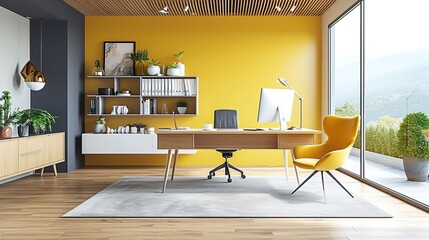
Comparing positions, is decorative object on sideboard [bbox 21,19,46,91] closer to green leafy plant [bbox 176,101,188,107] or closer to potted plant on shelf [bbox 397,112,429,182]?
green leafy plant [bbox 176,101,188,107]

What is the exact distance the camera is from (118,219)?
394 centimetres

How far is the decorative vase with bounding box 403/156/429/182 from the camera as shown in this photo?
4750 millimetres

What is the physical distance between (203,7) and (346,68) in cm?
257

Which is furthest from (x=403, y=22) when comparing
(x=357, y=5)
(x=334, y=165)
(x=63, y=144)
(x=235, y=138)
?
(x=63, y=144)

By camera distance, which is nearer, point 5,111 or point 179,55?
point 5,111

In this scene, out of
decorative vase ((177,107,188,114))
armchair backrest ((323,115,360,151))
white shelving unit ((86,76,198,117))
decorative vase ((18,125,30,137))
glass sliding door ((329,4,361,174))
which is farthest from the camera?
decorative vase ((177,107,188,114))

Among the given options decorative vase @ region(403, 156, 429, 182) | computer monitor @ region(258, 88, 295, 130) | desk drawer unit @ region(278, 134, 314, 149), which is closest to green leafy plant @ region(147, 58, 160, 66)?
computer monitor @ region(258, 88, 295, 130)

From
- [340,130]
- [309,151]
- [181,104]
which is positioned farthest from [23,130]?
[340,130]

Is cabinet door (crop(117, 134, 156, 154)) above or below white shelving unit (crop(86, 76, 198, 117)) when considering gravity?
below

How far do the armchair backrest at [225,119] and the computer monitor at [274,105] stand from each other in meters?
1.11

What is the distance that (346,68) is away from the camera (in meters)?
6.93

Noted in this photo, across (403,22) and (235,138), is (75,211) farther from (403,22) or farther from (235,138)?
(403,22)

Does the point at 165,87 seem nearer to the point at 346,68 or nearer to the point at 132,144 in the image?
the point at 132,144

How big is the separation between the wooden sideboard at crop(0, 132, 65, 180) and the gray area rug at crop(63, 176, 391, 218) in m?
1.19
